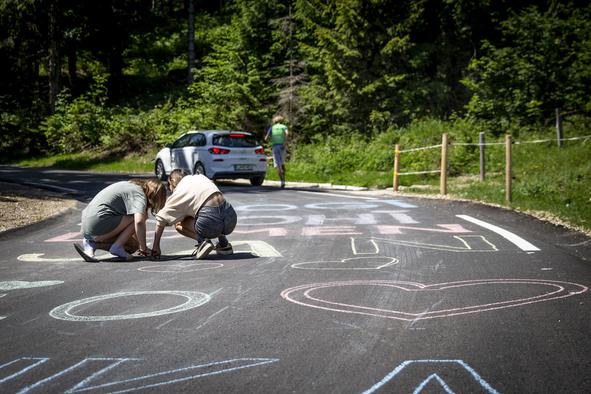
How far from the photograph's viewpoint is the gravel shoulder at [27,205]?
34.7ft

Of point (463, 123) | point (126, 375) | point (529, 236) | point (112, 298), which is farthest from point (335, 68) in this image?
point (126, 375)

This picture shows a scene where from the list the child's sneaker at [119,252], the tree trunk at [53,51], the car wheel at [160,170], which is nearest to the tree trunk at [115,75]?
the tree trunk at [53,51]

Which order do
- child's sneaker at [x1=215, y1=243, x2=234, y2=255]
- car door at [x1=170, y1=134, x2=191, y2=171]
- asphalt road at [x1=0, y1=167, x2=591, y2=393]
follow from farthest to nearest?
1. car door at [x1=170, y1=134, x2=191, y2=171]
2. child's sneaker at [x1=215, y1=243, x2=234, y2=255]
3. asphalt road at [x1=0, y1=167, x2=591, y2=393]

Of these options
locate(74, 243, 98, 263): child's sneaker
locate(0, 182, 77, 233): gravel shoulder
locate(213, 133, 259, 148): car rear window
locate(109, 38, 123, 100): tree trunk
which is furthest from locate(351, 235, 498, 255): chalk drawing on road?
locate(109, 38, 123, 100): tree trunk

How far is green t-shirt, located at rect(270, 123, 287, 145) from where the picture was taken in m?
17.6

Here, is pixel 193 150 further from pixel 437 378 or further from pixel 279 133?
pixel 437 378

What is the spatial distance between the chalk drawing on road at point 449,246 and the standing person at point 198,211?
1627 millimetres

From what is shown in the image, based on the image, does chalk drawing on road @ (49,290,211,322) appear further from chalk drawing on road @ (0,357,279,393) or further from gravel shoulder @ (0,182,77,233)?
gravel shoulder @ (0,182,77,233)

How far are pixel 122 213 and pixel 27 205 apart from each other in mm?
6638

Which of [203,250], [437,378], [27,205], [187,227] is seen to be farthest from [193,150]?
[437,378]

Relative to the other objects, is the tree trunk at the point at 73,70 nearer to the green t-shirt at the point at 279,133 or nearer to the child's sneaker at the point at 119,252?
the green t-shirt at the point at 279,133

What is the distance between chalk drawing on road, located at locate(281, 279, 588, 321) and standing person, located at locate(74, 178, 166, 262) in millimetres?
2225

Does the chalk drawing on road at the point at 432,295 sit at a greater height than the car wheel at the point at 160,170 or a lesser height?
lesser

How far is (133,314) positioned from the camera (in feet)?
14.5
